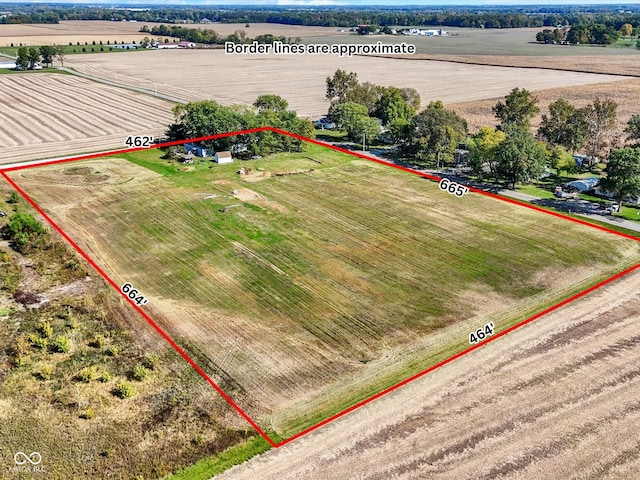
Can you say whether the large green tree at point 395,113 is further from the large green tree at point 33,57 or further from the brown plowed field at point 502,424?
the large green tree at point 33,57

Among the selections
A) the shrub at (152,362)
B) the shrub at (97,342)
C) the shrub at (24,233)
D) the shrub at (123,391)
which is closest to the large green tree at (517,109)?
the shrub at (24,233)

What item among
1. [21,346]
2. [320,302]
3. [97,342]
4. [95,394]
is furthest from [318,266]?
[21,346]

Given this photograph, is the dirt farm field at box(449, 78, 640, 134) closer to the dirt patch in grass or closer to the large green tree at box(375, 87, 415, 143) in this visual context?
the large green tree at box(375, 87, 415, 143)

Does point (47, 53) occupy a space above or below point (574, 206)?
above

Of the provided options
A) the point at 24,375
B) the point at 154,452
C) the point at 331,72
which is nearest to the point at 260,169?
the point at 24,375

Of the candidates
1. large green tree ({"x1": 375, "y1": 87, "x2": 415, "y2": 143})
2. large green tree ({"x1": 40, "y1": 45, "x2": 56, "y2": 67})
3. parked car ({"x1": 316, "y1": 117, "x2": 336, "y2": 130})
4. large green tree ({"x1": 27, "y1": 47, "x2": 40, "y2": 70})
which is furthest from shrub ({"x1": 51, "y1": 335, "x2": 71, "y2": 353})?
large green tree ({"x1": 40, "y1": 45, "x2": 56, "y2": 67})

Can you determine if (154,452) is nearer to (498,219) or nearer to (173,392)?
(173,392)

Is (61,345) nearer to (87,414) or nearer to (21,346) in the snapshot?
(21,346)
